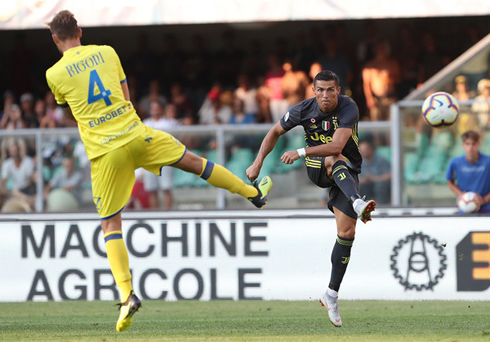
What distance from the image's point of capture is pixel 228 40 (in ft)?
55.1

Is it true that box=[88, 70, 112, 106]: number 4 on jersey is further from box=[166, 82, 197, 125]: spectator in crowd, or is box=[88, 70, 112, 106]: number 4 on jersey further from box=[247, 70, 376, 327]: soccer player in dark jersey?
box=[166, 82, 197, 125]: spectator in crowd

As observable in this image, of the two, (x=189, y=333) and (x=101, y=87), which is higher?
(x=101, y=87)

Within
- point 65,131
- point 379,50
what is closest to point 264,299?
point 65,131

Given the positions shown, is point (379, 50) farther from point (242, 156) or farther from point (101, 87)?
point (101, 87)

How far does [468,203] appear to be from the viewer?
Answer: 11836 millimetres

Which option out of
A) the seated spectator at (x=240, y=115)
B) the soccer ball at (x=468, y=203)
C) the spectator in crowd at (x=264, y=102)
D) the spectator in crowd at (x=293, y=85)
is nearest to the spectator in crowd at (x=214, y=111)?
Result: the seated spectator at (x=240, y=115)

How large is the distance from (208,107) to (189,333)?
8.11 m

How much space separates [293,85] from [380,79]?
1474 mm

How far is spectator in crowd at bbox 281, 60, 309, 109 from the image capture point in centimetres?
1446

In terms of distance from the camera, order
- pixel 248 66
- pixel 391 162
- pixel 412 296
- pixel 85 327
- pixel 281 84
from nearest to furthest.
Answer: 1. pixel 85 327
2. pixel 412 296
3. pixel 391 162
4. pixel 281 84
5. pixel 248 66

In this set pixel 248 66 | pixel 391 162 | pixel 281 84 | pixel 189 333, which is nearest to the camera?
pixel 189 333

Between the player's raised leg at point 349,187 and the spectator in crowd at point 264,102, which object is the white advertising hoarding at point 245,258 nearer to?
the player's raised leg at point 349,187

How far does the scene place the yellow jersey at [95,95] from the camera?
21.9 ft

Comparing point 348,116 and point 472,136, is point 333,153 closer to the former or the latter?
point 348,116
